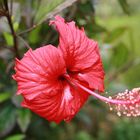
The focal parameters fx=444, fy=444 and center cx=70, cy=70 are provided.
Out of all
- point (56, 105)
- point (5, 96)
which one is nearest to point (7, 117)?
point (5, 96)

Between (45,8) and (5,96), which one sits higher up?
(45,8)

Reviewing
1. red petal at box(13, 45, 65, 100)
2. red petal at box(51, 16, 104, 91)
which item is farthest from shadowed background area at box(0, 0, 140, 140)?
red petal at box(13, 45, 65, 100)

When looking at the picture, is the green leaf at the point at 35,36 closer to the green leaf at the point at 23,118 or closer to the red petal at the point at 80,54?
the green leaf at the point at 23,118

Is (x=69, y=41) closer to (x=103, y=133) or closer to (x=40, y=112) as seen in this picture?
(x=40, y=112)

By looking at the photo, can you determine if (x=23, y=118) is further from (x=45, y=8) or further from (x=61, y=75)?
(x=61, y=75)

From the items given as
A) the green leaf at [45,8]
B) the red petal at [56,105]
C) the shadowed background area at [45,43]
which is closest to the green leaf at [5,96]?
the shadowed background area at [45,43]

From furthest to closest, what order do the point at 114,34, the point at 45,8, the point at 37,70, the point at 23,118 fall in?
1. the point at 114,34
2. the point at 23,118
3. the point at 45,8
4. the point at 37,70

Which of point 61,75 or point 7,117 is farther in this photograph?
point 7,117

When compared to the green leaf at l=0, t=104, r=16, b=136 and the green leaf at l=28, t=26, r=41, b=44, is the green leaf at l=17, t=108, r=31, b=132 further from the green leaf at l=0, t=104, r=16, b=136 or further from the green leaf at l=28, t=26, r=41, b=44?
the green leaf at l=28, t=26, r=41, b=44
